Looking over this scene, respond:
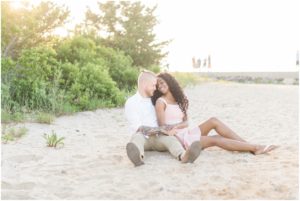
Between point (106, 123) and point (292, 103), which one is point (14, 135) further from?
point (292, 103)

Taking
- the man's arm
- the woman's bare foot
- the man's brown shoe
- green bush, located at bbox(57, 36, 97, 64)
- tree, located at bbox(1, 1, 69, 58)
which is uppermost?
tree, located at bbox(1, 1, 69, 58)

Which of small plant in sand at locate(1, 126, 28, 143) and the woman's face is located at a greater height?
the woman's face

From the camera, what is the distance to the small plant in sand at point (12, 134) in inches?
314

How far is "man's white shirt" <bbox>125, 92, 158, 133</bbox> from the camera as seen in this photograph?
711cm

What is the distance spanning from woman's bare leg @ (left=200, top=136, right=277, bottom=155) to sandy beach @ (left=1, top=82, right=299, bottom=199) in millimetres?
84

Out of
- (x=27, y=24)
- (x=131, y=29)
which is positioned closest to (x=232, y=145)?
(x=27, y=24)

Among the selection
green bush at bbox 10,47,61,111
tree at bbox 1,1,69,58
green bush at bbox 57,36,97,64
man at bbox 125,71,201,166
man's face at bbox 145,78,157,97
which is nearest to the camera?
man at bbox 125,71,201,166

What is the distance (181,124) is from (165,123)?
0.67 ft

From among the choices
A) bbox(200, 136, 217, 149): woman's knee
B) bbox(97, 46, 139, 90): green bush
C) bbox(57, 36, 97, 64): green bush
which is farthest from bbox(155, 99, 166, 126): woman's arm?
bbox(97, 46, 139, 90): green bush

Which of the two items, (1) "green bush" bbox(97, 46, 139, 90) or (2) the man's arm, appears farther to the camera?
(1) "green bush" bbox(97, 46, 139, 90)

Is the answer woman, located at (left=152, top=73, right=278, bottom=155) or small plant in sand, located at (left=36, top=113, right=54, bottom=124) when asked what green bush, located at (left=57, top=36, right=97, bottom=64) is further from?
woman, located at (left=152, top=73, right=278, bottom=155)

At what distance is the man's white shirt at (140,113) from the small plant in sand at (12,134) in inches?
77.6

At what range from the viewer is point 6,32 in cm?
1141

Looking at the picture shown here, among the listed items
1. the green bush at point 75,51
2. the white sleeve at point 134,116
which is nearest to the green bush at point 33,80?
the green bush at point 75,51
